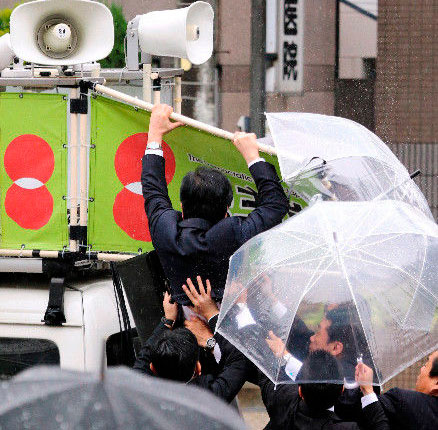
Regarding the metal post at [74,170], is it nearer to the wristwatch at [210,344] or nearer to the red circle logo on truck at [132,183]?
the red circle logo on truck at [132,183]

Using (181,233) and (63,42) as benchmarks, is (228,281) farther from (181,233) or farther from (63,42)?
(63,42)

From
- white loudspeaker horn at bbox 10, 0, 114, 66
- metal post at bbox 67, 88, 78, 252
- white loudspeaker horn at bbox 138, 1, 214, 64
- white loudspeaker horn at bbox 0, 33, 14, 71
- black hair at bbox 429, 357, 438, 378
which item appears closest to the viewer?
black hair at bbox 429, 357, 438, 378

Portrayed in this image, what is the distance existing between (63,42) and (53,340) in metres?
1.37

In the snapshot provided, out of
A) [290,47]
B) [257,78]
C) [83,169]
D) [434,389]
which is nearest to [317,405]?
[434,389]

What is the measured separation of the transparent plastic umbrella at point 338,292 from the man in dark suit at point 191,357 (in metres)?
0.17

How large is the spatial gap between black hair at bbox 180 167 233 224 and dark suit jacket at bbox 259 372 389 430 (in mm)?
695

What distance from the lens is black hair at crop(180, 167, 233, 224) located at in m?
3.70

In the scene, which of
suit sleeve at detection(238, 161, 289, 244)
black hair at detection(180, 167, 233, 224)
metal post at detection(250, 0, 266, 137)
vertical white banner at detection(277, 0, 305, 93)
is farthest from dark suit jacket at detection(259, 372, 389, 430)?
vertical white banner at detection(277, 0, 305, 93)

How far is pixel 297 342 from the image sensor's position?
3.41 m

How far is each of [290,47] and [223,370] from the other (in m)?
11.0

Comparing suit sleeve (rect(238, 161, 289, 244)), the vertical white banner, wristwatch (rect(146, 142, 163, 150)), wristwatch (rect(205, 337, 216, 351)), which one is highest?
the vertical white banner

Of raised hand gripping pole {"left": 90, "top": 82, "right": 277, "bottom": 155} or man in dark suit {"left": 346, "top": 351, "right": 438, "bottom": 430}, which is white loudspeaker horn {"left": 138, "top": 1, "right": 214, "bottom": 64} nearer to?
raised hand gripping pole {"left": 90, "top": 82, "right": 277, "bottom": 155}

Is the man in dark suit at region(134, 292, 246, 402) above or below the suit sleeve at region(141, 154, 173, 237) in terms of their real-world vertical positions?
below

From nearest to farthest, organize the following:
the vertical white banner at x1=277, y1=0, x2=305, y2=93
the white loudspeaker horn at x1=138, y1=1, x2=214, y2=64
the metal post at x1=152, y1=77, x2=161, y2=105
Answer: the white loudspeaker horn at x1=138, y1=1, x2=214, y2=64 → the metal post at x1=152, y1=77, x2=161, y2=105 → the vertical white banner at x1=277, y1=0, x2=305, y2=93
